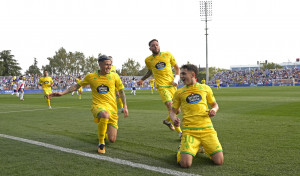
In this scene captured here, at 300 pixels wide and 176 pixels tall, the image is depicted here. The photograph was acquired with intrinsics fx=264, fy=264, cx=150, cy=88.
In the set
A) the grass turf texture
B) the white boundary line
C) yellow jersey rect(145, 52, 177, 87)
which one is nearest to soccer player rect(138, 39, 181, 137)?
yellow jersey rect(145, 52, 177, 87)

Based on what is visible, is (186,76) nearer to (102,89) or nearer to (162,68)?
(102,89)

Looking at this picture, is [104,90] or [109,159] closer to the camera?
[109,159]

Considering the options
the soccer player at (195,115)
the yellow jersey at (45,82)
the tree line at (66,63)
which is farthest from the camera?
the tree line at (66,63)

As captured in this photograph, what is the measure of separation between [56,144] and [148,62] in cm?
299

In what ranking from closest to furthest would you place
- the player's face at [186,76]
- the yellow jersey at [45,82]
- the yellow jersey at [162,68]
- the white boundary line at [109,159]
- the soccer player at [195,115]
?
the white boundary line at [109,159], the soccer player at [195,115], the player's face at [186,76], the yellow jersey at [162,68], the yellow jersey at [45,82]

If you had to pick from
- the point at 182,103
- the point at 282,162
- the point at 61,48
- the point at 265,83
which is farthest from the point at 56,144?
the point at 61,48

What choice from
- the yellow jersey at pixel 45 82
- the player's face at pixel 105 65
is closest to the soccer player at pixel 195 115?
the player's face at pixel 105 65

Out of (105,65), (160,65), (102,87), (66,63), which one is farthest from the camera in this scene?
(66,63)

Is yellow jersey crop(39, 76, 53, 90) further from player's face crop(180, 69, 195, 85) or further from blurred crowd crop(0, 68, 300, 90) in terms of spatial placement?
blurred crowd crop(0, 68, 300, 90)

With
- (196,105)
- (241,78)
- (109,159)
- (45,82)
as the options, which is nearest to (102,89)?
(109,159)

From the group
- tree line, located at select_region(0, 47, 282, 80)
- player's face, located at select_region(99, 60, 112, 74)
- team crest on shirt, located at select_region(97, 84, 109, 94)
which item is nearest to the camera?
player's face, located at select_region(99, 60, 112, 74)

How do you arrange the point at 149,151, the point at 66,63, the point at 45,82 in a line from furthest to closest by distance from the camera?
the point at 66,63 → the point at 45,82 → the point at 149,151

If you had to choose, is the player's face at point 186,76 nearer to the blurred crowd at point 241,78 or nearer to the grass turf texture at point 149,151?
the grass turf texture at point 149,151

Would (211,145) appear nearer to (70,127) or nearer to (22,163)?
(22,163)
